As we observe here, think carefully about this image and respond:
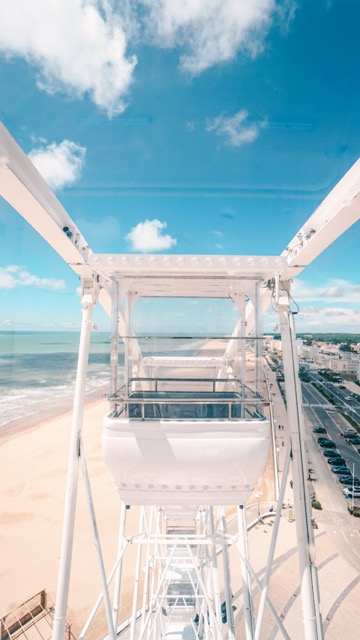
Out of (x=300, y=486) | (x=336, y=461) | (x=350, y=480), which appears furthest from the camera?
(x=336, y=461)

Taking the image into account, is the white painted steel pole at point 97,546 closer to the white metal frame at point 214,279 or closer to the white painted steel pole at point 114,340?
the white metal frame at point 214,279

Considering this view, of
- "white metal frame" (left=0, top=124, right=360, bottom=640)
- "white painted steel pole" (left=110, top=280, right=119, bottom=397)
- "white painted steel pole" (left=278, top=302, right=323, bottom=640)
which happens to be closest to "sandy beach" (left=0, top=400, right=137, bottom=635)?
"white metal frame" (left=0, top=124, right=360, bottom=640)

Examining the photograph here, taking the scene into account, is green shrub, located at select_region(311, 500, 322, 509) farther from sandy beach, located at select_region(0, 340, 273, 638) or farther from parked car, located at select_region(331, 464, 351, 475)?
parked car, located at select_region(331, 464, 351, 475)

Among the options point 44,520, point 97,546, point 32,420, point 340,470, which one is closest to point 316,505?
point 340,470

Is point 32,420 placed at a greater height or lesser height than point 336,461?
greater

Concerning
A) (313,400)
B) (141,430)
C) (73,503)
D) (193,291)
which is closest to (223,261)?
(193,291)

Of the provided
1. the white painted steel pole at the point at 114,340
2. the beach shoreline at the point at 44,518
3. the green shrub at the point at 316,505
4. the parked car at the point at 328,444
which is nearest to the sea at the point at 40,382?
the beach shoreline at the point at 44,518

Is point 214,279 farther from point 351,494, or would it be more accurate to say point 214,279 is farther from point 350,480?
point 350,480
